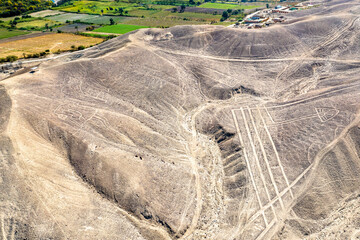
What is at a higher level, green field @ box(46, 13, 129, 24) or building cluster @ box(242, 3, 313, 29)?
green field @ box(46, 13, 129, 24)

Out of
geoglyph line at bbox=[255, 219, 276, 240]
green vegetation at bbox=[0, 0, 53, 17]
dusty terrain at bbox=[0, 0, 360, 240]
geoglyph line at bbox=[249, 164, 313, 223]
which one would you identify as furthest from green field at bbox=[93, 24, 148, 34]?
geoglyph line at bbox=[255, 219, 276, 240]

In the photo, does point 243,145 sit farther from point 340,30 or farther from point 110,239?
point 340,30

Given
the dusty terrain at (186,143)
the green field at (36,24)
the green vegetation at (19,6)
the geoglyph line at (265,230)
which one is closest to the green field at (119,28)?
the green field at (36,24)

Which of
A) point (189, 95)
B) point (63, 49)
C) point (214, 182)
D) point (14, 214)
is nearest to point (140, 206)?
point (214, 182)

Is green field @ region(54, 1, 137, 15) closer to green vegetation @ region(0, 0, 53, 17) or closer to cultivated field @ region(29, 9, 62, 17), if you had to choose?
cultivated field @ region(29, 9, 62, 17)

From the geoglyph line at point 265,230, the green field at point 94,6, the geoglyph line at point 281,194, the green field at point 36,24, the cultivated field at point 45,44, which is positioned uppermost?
the green field at point 94,6

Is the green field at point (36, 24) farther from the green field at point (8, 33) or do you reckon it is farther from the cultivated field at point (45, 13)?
the cultivated field at point (45, 13)
